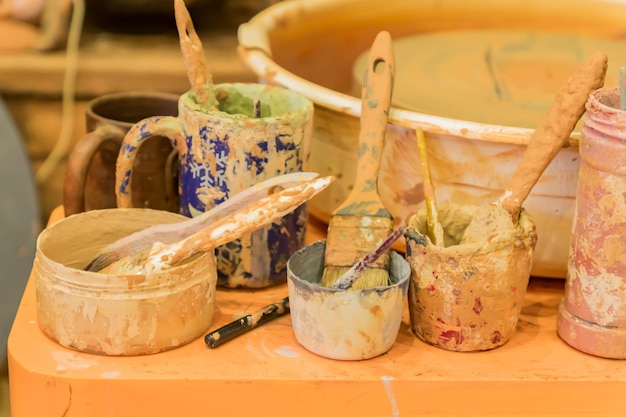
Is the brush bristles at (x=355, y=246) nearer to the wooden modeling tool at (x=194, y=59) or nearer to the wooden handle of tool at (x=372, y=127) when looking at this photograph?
the wooden handle of tool at (x=372, y=127)

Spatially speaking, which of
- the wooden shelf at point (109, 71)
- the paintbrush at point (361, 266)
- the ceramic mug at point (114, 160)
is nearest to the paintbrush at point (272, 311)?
the paintbrush at point (361, 266)

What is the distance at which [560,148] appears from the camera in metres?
0.77

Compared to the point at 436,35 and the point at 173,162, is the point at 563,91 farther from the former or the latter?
the point at 436,35

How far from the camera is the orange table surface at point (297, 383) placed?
0.71 m

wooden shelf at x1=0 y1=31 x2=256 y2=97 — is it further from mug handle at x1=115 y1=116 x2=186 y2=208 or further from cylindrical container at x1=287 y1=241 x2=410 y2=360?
cylindrical container at x1=287 y1=241 x2=410 y2=360

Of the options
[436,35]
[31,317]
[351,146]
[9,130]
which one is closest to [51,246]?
[31,317]

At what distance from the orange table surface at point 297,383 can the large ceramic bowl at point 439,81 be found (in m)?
0.17

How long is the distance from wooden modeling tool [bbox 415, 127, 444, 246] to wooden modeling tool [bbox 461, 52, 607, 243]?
0.10 feet

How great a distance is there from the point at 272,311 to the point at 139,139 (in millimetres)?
217

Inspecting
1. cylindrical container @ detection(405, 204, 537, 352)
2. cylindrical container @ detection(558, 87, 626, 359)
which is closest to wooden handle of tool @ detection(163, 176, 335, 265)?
cylindrical container @ detection(405, 204, 537, 352)

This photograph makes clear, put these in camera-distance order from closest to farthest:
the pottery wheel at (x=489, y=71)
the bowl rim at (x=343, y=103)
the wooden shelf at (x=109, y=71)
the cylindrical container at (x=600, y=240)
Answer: the cylindrical container at (x=600, y=240) < the bowl rim at (x=343, y=103) < the pottery wheel at (x=489, y=71) < the wooden shelf at (x=109, y=71)

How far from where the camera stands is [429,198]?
0.79 m

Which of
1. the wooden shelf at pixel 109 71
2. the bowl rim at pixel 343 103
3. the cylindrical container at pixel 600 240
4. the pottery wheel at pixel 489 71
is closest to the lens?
the cylindrical container at pixel 600 240

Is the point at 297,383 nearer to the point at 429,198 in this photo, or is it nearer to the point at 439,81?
the point at 429,198
